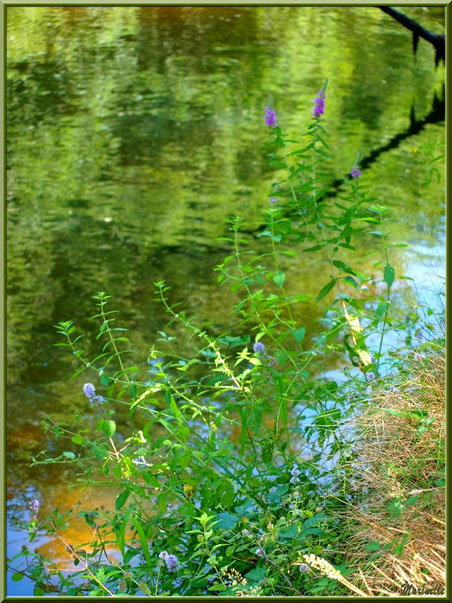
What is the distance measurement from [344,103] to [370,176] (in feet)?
6.11

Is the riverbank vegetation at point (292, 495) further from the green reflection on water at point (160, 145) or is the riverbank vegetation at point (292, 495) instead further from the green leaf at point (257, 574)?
the green reflection on water at point (160, 145)

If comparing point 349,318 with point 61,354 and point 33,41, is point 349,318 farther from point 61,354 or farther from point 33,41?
point 33,41

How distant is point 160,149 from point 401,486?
17.7 feet

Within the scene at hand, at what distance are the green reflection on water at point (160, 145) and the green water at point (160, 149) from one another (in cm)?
2

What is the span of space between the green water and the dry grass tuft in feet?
2.72

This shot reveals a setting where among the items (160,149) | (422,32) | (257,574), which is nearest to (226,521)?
(257,574)

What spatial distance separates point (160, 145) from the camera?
7.20 metres

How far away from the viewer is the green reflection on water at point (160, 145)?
4660 mm

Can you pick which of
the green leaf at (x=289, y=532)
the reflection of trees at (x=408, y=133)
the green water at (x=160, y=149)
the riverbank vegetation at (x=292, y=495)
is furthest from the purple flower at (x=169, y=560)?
the reflection of trees at (x=408, y=133)

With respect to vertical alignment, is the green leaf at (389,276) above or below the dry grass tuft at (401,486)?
above

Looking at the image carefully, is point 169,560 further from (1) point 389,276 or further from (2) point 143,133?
(2) point 143,133

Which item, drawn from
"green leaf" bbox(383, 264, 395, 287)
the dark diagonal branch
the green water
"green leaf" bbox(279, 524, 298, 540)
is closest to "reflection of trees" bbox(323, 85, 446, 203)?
Answer: the green water

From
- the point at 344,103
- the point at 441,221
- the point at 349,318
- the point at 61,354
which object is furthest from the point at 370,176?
the point at 349,318

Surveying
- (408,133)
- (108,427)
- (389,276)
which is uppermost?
(389,276)
